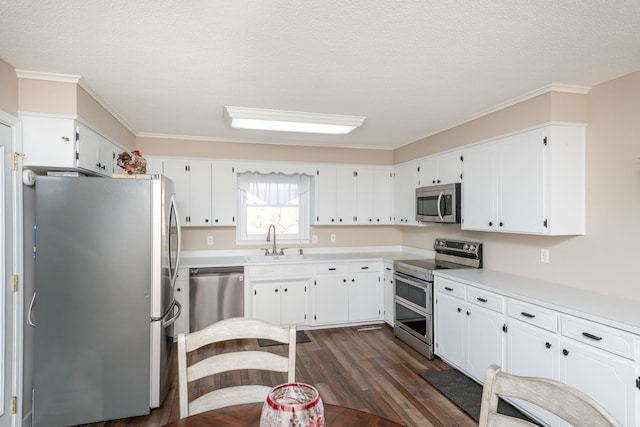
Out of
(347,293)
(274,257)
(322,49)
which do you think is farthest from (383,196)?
Result: (322,49)

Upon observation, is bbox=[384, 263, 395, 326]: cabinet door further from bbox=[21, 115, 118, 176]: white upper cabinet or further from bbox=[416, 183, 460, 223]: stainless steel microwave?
bbox=[21, 115, 118, 176]: white upper cabinet

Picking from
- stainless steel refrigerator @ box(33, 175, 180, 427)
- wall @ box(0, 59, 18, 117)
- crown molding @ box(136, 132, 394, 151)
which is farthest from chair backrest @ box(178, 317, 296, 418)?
crown molding @ box(136, 132, 394, 151)

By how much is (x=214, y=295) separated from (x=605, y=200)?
150 inches

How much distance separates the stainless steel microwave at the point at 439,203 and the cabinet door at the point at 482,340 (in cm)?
106

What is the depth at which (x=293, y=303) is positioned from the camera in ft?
14.4

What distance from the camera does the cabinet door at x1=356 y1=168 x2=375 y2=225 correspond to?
5.05 m

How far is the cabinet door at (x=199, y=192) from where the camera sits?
4412 millimetres

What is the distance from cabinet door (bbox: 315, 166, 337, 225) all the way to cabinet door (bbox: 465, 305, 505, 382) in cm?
230

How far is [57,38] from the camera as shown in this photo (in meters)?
2.01

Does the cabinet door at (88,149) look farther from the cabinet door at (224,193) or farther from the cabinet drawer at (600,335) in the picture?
the cabinet drawer at (600,335)

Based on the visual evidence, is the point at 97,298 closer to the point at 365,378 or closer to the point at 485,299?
the point at 365,378

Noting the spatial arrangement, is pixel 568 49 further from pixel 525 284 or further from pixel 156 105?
pixel 156 105

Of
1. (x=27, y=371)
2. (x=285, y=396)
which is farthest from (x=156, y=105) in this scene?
(x=285, y=396)

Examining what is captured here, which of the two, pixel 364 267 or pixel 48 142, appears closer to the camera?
pixel 48 142
